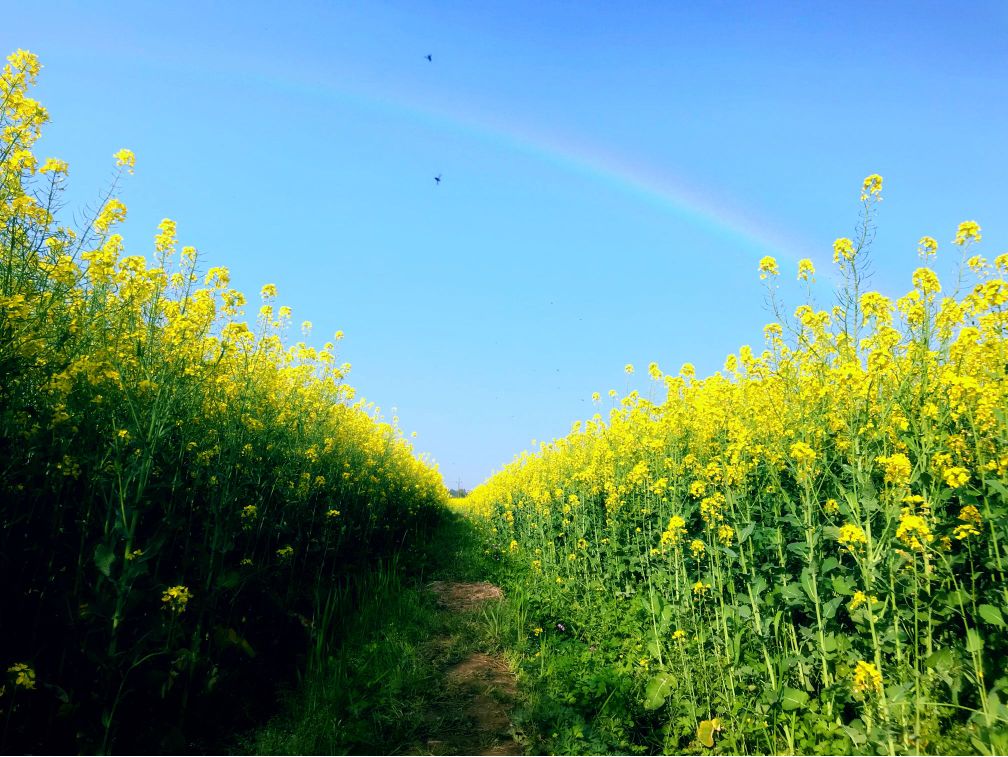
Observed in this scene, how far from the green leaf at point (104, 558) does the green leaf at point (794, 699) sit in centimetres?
416

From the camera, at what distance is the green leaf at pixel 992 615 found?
2.86m

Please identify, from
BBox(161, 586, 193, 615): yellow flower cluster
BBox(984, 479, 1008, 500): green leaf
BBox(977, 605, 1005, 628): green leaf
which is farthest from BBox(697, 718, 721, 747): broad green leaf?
BBox(161, 586, 193, 615): yellow flower cluster

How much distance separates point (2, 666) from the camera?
2973 millimetres

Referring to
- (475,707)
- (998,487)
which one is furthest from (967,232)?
(475,707)

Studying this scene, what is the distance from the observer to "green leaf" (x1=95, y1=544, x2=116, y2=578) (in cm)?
306

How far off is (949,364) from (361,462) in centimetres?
708

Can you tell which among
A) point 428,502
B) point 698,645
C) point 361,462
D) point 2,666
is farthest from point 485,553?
point 2,666

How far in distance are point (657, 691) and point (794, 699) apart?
99 cm

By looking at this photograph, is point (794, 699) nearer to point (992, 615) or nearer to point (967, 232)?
point (992, 615)

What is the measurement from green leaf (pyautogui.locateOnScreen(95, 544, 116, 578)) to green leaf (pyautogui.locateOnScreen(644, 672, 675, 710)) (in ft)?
12.2

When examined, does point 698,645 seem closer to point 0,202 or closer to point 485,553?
point 0,202

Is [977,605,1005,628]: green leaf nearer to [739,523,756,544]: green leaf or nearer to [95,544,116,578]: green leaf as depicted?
[739,523,756,544]: green leaf

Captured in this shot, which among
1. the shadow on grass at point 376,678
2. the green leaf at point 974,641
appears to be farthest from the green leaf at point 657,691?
the green leaf at point 974,641

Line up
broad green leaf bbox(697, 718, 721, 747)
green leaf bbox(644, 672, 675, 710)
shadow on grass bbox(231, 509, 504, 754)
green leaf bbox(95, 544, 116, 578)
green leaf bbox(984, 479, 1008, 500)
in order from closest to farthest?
green leaf bbox(984, 479, 1008, 500), green leaf bbox(95, 544, 116, 578), broad green leaf bbox(697, 718, 721, 747), shadow on grass bbox(231, 509, 504, 754), green leaf bbox(644, 672, 675, 710)
